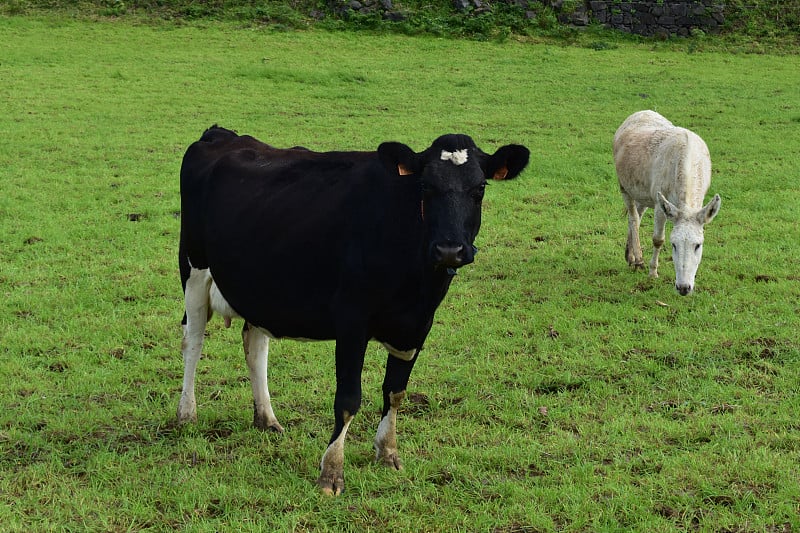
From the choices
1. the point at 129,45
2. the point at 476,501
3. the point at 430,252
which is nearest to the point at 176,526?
the point at 476,501

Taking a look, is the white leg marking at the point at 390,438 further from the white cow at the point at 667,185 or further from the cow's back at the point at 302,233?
the white cow at the point at 667,185

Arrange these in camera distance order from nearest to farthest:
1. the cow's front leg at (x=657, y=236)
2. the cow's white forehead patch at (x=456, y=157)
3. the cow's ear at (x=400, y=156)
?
1. the cow's white forehead patch at (x=456, y=157)
2. the cow's ear at (x=400, y=156)
3. the cow's front leg at (x=657, y=236)

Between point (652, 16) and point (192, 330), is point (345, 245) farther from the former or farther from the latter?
point (652, 16)

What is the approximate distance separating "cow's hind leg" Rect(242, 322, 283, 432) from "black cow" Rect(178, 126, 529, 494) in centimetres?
1

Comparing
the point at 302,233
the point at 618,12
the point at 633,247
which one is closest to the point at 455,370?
the point at 302,233

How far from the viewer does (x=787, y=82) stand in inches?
957

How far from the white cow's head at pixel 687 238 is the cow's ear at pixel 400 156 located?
4598 mm

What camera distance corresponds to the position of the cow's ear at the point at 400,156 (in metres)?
5.18

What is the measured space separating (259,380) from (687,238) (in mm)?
4971

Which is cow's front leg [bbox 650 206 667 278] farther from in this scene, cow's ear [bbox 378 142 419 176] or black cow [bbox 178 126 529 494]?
cow's ear [bbox 378 142 419 176]

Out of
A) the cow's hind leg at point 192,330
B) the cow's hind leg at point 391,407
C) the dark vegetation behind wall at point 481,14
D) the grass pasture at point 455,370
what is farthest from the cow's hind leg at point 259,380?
the dark vegetation behind wall at point 481,14

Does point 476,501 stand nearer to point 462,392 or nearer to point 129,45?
point 462,392

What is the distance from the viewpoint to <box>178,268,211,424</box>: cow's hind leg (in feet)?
21.1

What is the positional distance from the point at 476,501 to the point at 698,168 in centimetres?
589
